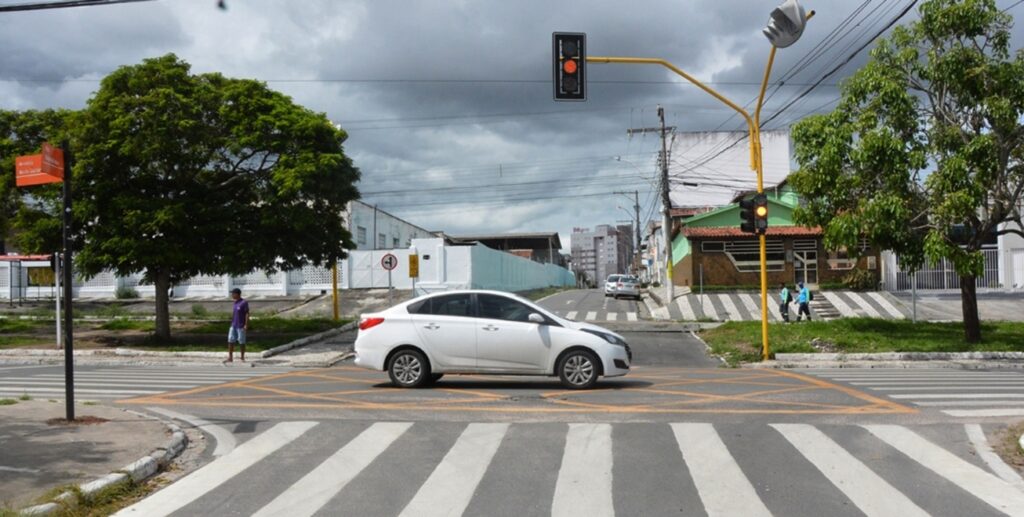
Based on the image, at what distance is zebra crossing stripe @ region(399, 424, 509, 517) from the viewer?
6.27 m

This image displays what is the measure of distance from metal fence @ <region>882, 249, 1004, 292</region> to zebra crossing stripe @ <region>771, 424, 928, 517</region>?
102 ft

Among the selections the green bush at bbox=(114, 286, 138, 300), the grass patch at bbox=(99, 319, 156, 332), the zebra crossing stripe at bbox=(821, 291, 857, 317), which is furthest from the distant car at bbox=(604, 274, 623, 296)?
the grass patch at bbox=(99, 319, 156, 332)

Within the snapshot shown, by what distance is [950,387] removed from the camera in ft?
43.9

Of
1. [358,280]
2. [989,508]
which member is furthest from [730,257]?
[989,508]

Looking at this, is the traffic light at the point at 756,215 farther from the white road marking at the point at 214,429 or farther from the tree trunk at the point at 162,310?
the tree trunk at the point at 162,310

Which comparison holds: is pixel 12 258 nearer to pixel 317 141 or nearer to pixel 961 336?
pixel 317 141

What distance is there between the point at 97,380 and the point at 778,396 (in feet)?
39.7

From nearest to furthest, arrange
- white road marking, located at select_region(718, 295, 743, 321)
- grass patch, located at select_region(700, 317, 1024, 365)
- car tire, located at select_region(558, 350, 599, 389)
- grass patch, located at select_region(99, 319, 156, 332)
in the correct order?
car tire, located at select_region(558, 350, 599, 389)
grass patch, located at select_region(700, 317, 1024, 365)
grass patch, located at select_region(99, 319, 156, 332)
white road marking, located at select_region(718, 295, 743, 321)

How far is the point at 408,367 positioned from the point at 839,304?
26.4m

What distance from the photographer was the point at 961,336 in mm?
22938

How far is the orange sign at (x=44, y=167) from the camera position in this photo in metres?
9.26

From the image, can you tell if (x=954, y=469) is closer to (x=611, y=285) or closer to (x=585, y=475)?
(x=585, y=475)

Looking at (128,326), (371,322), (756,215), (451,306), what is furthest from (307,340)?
(756,215)

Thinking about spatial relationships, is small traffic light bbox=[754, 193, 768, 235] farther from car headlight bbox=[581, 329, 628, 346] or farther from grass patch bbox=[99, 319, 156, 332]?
grass patch bbox=[99, 319, 156, 332]
